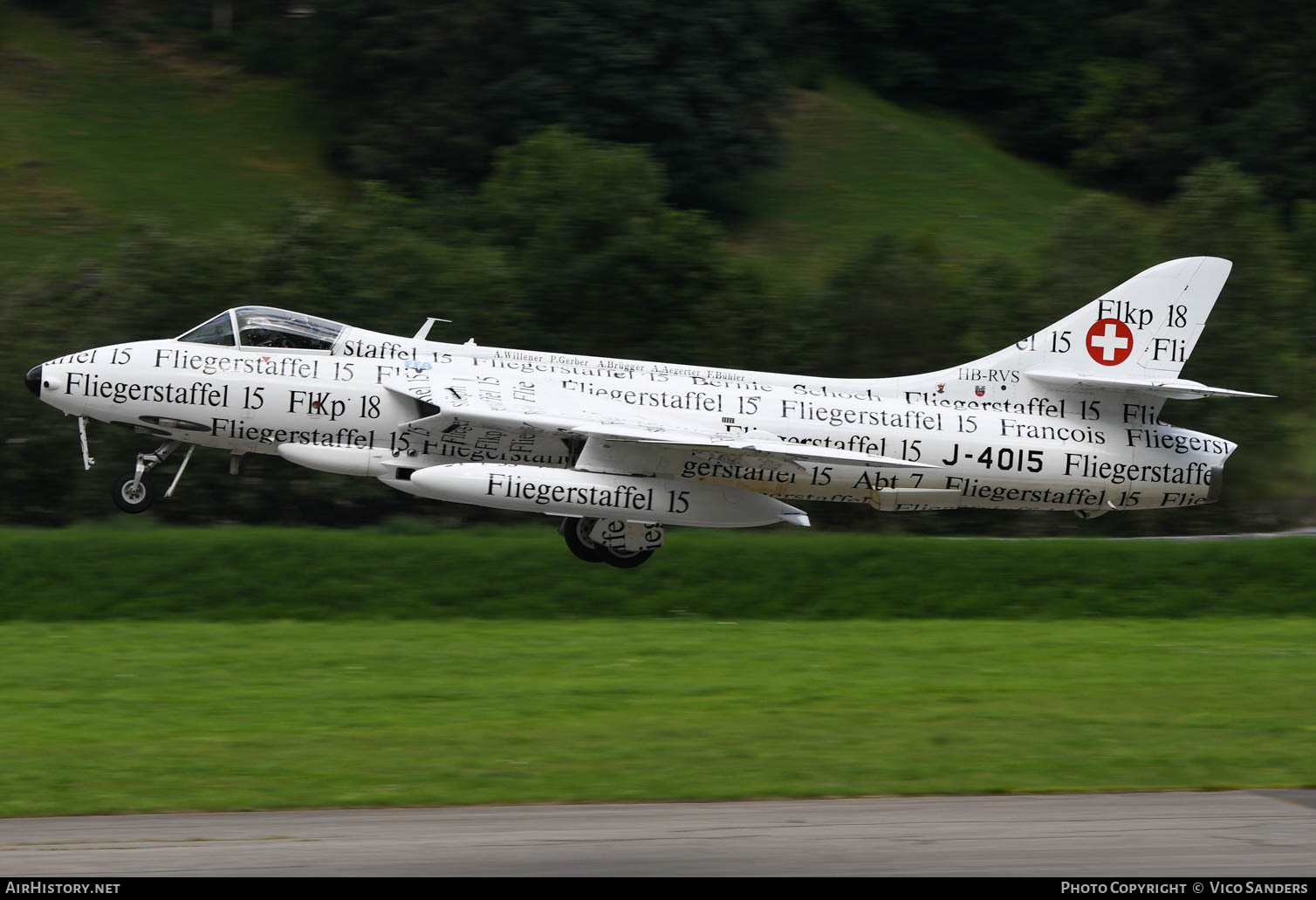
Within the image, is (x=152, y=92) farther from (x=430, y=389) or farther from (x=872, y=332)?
(x=430, y=389)

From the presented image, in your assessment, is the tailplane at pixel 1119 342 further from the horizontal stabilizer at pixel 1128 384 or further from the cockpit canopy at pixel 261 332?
the cockpit canopy at pixel 261 332

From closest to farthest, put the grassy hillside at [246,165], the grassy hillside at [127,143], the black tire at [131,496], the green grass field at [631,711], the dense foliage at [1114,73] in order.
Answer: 1. the green grass field at [631,711]
2. the black tire at [131,496]
3. the grassy hillside at [127,143]
4. the grassy hillside at [246,165]
5. the dense foliage at [1114,73]

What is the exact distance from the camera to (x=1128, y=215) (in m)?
28.8

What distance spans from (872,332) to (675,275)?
357cm

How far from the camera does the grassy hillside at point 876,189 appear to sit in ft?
148

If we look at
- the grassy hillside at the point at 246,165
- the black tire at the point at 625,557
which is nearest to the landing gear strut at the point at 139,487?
the black tire at the point at 625,557

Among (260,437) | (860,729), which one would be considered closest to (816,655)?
(860,729)

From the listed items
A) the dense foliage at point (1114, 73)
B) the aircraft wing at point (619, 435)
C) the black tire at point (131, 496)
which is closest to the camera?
the aircraft wing at point (619, 435)

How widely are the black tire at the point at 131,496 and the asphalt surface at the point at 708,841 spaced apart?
945 centimetres

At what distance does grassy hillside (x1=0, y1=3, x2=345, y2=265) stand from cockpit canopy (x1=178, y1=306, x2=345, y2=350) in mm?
21218

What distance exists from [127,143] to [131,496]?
30.1m

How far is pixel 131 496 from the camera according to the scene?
18703mm

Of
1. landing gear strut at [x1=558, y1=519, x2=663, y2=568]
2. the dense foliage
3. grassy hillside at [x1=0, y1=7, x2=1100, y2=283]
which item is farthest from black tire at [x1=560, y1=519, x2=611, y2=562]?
the dense foliage

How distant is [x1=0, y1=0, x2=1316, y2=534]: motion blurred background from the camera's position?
25.2 metres
